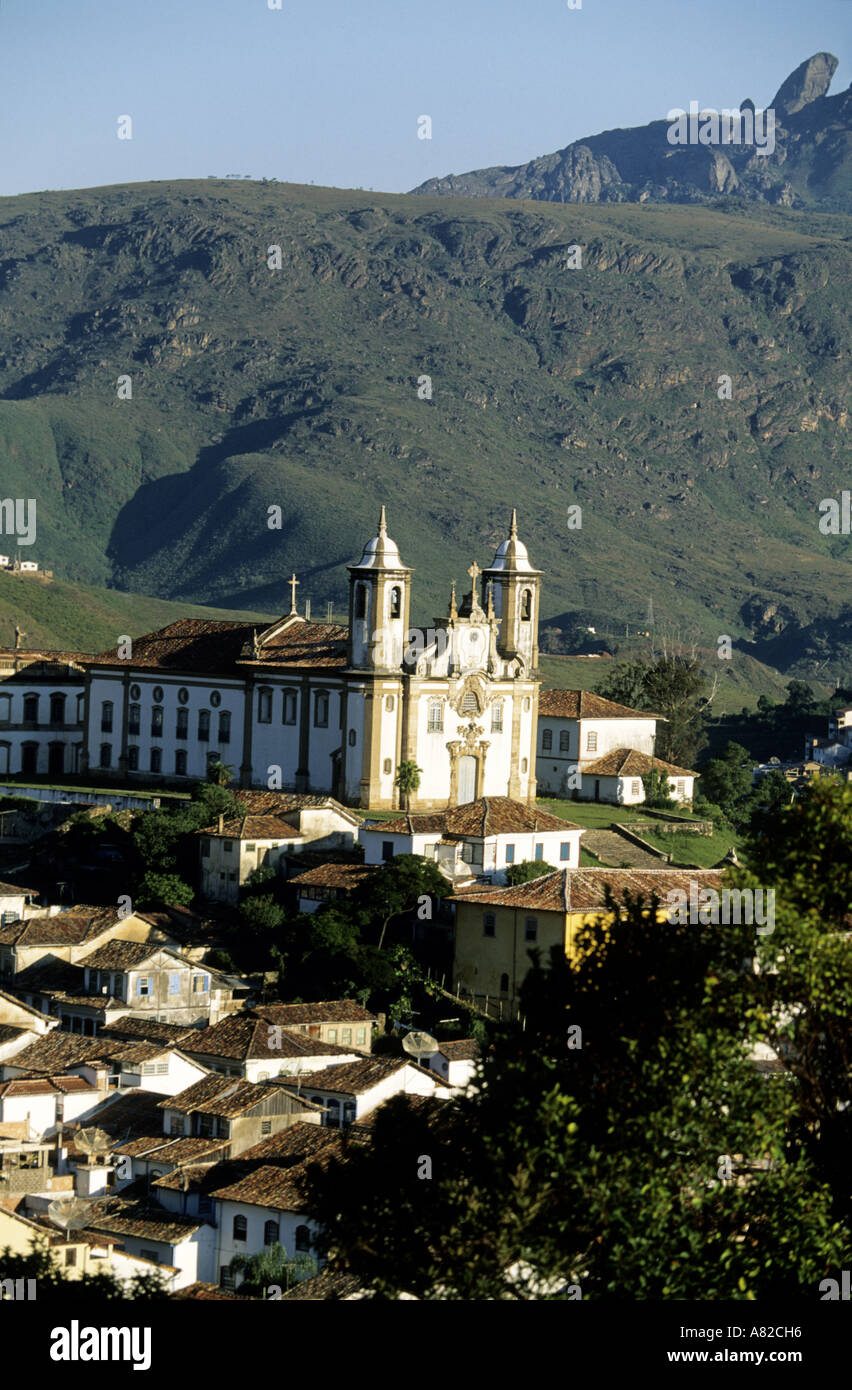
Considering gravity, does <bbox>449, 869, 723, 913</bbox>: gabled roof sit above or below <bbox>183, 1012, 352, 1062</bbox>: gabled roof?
above

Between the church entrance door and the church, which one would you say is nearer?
the church

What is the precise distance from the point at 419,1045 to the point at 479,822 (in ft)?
39.7

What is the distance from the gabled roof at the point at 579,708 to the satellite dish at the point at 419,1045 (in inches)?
1229

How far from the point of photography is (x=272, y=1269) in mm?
44875

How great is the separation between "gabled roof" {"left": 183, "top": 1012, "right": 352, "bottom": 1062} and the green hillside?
283 feet

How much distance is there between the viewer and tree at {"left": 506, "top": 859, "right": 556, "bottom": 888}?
66438 millimetres

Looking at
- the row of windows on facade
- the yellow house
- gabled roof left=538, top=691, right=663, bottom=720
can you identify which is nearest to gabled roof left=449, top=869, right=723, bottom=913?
the yellow house

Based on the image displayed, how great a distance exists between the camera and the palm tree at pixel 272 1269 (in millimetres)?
44438

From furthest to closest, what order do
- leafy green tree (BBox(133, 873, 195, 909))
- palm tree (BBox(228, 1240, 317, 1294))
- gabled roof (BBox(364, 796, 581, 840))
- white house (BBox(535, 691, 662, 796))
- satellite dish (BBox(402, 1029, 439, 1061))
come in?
white house (BBox(535, 691, 662, 796)), leafy green tree (BBox(133, 873, 195, 909)), gabled roof (BBox(364, 796, 581, 840)), satellite dish (BBox(402, 1029, 439, 1061)), palm tree (BBox(228, 1240, 317, 1294))

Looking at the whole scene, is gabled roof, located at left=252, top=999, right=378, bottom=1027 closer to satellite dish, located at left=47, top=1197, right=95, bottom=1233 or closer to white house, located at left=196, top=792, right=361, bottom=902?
white house, located at left=196, top=792, right=361, bottom=902

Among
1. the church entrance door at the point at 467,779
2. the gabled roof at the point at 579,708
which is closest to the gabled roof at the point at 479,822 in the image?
the church entrance door at the point at 467,779

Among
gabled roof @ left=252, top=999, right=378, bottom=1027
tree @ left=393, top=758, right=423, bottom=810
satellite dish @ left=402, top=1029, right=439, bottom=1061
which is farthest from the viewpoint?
tree @ left=393, top=758, right=423, bottom=810

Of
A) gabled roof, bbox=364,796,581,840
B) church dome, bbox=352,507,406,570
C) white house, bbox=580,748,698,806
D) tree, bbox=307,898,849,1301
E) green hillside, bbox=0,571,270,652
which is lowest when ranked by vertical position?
green hillside, bbox=0,571,270,652
